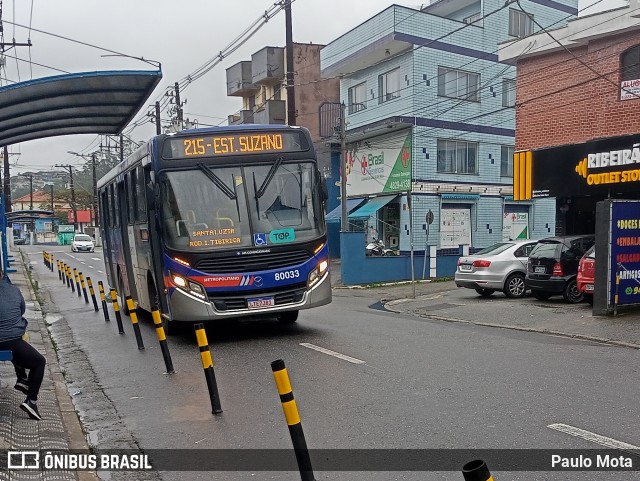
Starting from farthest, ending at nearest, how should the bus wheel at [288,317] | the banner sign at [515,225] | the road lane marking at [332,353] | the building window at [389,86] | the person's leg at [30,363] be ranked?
the banner sign at [515,225]
the building window at [389,86]
the bus wheel at [288,317]
the road lane marking at [332,353]
the person's leg at [30,363]

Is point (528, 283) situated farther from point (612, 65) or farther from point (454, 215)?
point (454, 215)

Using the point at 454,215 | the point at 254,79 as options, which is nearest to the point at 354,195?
the point at 454,215

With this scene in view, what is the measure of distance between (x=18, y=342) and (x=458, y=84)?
2430 cm

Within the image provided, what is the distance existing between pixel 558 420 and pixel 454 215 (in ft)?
73.9

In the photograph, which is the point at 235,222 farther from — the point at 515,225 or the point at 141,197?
the point at 515,225

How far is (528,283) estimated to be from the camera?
1554cm

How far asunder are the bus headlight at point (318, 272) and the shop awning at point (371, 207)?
1638 centimetres

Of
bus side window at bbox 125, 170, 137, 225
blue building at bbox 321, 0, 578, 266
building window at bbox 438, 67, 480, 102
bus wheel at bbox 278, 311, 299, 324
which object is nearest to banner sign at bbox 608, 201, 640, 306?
bus wheel at bbox 278, 311, 299, 324

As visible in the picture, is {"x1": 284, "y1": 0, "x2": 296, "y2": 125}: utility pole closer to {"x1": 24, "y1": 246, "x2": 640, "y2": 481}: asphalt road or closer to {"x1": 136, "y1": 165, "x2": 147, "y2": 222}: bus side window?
{"x1": 136, "y1": 165, "x2": 147, "y2": 222}: bus side window

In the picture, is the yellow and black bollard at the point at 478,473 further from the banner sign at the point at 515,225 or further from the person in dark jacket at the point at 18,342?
the banner sign at the point at 515,225

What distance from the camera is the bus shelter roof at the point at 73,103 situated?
8.84 m

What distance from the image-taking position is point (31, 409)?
20.7ft

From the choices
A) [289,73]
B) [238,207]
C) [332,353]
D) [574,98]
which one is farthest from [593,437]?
[289,73]

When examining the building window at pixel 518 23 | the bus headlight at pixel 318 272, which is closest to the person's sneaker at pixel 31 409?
the bus headlight at pixel 318 272
